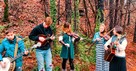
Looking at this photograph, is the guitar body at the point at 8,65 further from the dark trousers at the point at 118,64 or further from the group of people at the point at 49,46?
the dark trousers at the point at 118,64

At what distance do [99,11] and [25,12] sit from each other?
15.4 ft

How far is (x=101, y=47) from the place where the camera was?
8.63 m

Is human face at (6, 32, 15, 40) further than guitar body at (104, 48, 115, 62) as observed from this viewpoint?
No

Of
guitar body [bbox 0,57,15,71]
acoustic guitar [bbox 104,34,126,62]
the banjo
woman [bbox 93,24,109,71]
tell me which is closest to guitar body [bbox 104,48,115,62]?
acoustic guitar [bbox 104,34,126,62]

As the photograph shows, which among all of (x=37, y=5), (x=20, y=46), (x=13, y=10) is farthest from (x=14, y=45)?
(x=37, y=5)

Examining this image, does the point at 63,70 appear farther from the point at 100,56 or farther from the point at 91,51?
the point at 91,51

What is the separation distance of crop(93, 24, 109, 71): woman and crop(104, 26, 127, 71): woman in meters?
0.57

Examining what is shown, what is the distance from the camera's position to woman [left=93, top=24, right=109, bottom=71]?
8438mm

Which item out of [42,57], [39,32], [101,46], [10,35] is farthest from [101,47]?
[10,35]

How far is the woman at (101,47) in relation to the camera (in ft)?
27.7

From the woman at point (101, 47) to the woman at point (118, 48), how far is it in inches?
22.3

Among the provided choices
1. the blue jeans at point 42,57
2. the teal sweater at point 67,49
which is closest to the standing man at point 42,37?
the blue jeans at point 42,57

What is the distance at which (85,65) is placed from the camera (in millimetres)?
10203

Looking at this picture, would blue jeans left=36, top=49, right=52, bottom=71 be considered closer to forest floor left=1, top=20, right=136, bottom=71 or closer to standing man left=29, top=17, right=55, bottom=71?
standing man left=29, top=17, right=55, bottom=71
